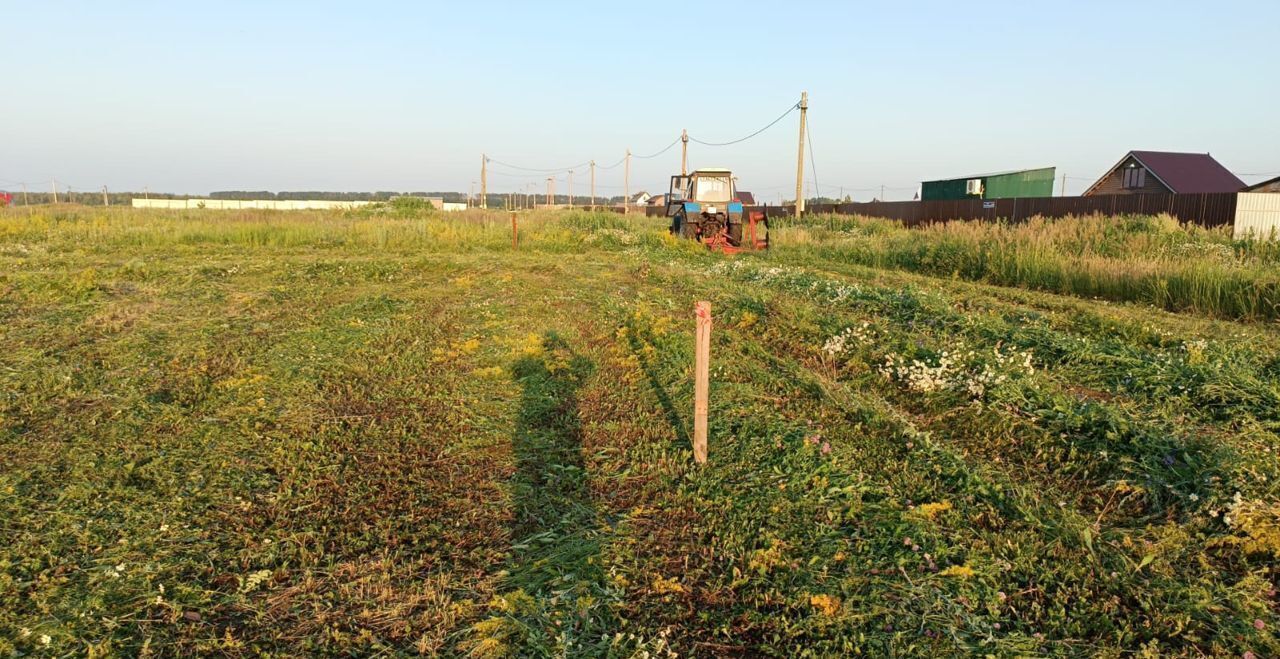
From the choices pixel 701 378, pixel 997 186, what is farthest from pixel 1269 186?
pixel 701 378

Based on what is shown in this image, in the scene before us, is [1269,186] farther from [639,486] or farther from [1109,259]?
[639,486]

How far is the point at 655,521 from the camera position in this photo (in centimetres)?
344

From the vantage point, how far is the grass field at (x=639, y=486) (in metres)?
2.66

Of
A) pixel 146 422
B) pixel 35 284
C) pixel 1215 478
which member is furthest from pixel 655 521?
pixel 35 284

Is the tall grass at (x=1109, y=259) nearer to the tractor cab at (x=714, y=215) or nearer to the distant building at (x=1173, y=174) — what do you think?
the tractor cab at (x=714, y=215)

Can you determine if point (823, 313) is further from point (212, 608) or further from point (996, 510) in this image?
point (212, 608)

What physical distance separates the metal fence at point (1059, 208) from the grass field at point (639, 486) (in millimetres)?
13424

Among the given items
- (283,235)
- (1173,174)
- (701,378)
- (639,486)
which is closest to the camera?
(639,486)

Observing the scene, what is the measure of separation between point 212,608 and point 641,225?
25000 millimetres

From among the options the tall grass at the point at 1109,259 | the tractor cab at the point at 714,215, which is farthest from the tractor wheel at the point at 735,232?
the tall grass at the point at 1109,259

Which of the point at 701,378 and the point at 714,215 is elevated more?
the point at 714,215

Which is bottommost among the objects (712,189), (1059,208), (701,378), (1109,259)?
(701,378)

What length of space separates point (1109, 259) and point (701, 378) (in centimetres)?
1109

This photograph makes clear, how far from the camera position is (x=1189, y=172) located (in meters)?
32.5
